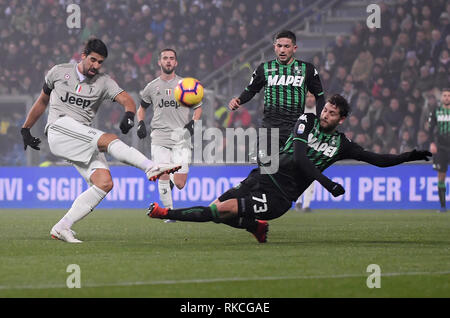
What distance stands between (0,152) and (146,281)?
50.5 feet

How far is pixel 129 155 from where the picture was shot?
827 centimetres

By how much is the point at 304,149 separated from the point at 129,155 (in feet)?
5.50

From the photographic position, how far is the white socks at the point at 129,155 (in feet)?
26.9

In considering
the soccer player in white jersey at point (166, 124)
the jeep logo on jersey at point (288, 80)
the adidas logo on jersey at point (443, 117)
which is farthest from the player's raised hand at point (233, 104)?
the adidas logo on jersey at point (443, 117)

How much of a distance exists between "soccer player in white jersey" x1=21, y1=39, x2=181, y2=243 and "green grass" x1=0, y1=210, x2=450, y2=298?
0.51 m

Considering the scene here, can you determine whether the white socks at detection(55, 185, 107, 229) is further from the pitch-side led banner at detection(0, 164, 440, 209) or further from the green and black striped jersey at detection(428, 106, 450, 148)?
the green and black striped jersey at detection(428, 106, 450, 148)

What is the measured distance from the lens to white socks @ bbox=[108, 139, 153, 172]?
26.9 ft

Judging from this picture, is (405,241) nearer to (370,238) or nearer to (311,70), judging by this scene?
(370,238)

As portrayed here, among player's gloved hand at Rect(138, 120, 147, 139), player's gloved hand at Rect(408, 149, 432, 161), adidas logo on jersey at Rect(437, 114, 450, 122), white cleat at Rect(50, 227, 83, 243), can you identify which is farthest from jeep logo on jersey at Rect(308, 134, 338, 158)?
adidas logo on jersey at Rect(437, 114, 450, 122)

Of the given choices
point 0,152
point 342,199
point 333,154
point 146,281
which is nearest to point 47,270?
point 146,281

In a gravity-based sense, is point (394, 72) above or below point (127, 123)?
above

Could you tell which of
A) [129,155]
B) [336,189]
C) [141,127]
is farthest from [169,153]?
[336,189]

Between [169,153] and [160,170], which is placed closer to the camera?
[160,170]

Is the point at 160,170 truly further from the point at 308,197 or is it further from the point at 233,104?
the point at 308,197
